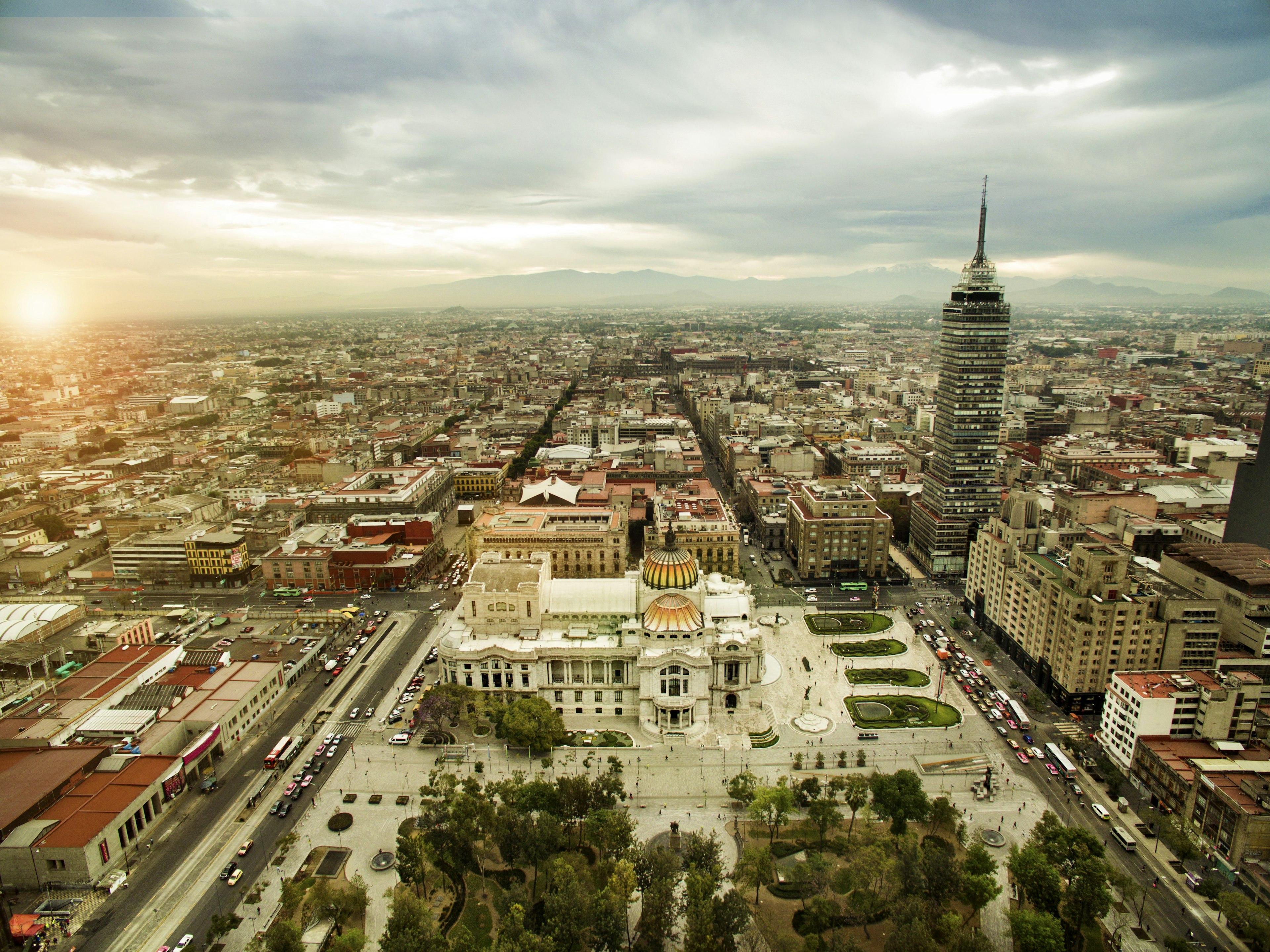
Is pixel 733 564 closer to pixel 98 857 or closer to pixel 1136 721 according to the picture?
pixel 1136 721

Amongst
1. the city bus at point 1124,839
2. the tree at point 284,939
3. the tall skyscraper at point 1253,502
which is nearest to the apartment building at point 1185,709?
the city bus at point 1124,839

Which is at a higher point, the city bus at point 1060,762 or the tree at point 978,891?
the tree at point 978,891

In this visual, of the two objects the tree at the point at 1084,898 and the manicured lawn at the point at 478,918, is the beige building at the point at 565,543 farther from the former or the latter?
the tree at the point at 1084,898

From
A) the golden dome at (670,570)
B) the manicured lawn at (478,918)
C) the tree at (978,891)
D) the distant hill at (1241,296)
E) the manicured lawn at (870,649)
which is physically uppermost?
the distant hill at (1241,296)

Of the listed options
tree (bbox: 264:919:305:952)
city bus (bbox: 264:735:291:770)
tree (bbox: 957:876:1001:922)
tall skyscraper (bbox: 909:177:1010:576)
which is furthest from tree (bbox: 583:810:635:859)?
tall skyscraper (bbox: 909:177:1010:576)

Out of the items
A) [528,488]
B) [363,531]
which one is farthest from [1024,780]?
[363,531]

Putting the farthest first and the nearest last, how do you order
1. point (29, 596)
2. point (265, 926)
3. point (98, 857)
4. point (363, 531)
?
point (363, 531) → point (29, 596) → point (98, 857) → point (265, 926)

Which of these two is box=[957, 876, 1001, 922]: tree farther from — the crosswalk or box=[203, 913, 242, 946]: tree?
box=[203, 913, 242, 946]: tree

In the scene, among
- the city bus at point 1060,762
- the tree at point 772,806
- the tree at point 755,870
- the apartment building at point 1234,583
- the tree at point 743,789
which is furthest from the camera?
the apartment building at point 1234,583
